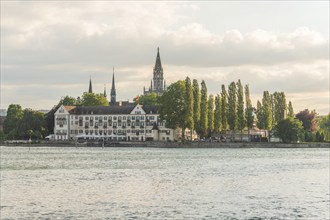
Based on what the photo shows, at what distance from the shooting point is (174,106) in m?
139

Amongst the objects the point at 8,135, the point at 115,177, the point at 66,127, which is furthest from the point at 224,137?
the point at 115,177

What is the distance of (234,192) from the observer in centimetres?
4419

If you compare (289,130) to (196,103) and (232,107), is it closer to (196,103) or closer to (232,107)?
(232,107)

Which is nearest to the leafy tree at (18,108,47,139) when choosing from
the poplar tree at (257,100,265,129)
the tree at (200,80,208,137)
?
the tree at (200,80,208,137)

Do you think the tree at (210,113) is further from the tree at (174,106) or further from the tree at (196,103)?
the tree at (174,106)

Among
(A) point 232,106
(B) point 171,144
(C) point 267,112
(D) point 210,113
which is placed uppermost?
(A) point 232,106

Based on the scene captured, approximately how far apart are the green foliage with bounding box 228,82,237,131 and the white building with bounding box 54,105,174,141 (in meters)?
31.7

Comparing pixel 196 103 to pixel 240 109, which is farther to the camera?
pixel 240 109

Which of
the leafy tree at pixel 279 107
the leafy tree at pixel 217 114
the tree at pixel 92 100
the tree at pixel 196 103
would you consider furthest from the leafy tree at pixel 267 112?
the tree at pixel 92 100

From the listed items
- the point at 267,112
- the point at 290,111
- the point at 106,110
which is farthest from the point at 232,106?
the point at 106,110

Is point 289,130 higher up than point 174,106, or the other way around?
point 174,106

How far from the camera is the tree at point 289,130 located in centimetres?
14188

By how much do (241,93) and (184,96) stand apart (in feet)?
42.5

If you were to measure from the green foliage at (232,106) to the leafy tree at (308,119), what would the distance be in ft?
178
